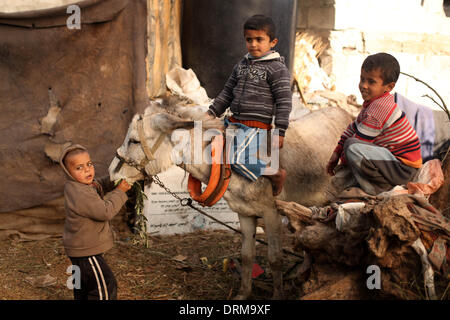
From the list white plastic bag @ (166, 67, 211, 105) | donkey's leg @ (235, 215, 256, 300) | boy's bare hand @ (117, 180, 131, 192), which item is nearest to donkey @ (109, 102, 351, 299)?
donkey's leg @ (235, 215, 256, 300)

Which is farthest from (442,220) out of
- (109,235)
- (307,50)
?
(307,50)

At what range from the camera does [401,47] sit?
8.74 m

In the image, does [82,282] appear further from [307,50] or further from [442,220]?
[307,50]

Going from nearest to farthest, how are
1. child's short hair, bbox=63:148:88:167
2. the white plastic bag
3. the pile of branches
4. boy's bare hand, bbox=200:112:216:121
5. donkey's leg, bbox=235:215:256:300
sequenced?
the pile of branches < child's short hair, bbox=63:148:88:167 < boy's bare hand, bbox=200:112:216:121 < donkey's leg, bbox=235:215:256:300 < the white plastic bag

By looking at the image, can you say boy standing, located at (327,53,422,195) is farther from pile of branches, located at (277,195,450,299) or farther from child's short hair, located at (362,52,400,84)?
pile of branches, located at (277,195,450,299)

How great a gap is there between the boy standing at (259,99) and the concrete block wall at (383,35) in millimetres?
5133

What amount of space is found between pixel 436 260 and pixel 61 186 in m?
4.68

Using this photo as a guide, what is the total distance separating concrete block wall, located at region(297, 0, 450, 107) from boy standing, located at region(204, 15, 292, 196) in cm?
513

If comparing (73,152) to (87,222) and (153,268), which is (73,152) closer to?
(87,222)

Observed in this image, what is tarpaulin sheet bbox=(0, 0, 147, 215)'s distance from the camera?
5684 mm

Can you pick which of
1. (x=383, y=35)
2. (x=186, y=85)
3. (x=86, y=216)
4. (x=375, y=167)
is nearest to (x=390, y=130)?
(x=375, y=167)

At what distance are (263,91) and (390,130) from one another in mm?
1052

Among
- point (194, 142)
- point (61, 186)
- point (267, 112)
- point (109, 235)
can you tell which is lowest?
point (61, 186)

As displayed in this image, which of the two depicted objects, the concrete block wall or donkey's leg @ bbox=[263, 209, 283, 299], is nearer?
donkey's leg @ bbox=[263, 209, 283, 299]
